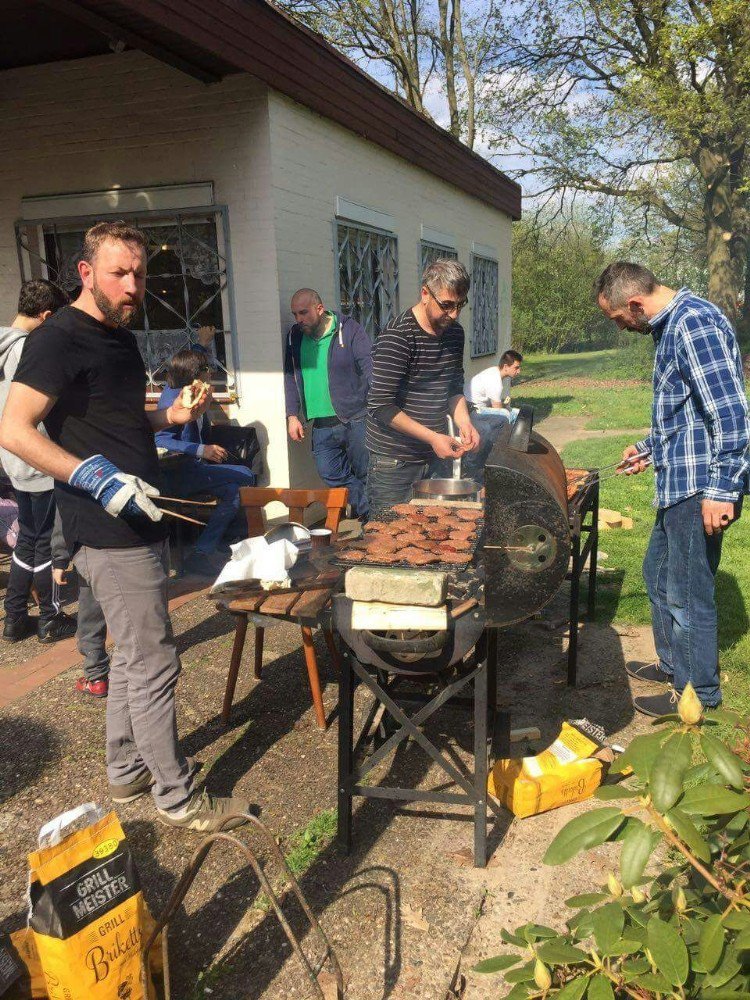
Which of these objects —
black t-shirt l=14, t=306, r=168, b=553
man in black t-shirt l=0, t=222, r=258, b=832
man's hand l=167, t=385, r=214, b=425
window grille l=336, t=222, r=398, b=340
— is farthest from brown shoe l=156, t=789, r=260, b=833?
window grille l=336, t=222, r=398, b=340

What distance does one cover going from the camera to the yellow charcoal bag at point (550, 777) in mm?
2857

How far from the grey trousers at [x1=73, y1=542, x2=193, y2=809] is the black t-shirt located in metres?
0.08

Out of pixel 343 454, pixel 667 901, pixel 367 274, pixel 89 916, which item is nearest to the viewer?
pixel 667 901

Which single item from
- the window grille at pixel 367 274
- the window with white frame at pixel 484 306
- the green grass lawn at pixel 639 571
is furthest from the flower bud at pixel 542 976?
the window with white frame at pixel 484 306

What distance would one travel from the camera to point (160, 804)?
9.11 feet

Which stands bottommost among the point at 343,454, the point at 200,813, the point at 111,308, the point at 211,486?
the point at 200,813

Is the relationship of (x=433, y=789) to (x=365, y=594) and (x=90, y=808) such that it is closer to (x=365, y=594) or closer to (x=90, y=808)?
(x=365, y=594)

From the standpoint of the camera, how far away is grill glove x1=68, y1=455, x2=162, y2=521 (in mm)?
2348

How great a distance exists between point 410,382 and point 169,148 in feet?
11.8

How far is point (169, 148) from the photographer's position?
6.12 m

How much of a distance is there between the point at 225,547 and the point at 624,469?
11.0 feet

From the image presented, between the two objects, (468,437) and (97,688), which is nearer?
(97,688)

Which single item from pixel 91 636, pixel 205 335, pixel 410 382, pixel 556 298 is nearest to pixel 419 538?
pixel 410 382

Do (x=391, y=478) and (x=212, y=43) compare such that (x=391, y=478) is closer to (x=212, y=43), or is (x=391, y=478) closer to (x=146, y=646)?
(x=146, y=646)
